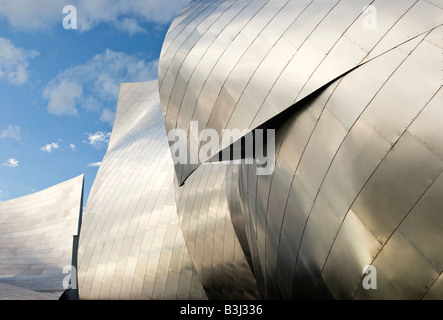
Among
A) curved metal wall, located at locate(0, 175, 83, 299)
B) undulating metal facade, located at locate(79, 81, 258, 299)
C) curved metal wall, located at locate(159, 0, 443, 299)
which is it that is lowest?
curved metal wall, located at locate(159, 0, 443, 299)

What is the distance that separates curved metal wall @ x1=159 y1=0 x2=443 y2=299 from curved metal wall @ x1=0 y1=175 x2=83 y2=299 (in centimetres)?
2206

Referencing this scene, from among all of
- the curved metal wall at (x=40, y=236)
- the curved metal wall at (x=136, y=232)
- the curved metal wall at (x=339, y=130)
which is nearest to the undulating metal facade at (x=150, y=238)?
the curved metal wall at (x=136, y=232)

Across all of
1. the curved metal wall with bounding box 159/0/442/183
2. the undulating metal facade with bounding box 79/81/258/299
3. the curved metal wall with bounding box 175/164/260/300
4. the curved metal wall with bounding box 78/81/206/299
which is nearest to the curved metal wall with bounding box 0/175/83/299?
the curved metal wall with bounding box 78/81/206/299

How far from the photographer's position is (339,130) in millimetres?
5875

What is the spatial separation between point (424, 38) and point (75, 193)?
32.1 meters

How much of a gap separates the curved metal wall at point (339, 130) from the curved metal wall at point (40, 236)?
22.1m

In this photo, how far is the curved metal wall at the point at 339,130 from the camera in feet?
16.6

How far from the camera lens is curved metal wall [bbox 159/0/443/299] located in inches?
200

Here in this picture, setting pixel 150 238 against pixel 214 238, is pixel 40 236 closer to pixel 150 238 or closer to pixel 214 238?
pixel 150 238

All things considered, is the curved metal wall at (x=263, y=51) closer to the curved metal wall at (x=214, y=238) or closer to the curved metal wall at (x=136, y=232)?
the curved metal wall at (x=214, y=238)

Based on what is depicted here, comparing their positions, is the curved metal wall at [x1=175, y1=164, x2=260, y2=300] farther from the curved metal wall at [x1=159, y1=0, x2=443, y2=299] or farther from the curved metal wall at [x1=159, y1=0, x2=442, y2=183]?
the curved metal wall at [x1=159, y1=0, x2=442, y2=183]

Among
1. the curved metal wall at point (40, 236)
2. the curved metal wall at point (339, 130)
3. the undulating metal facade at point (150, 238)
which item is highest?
the curved metal wall at point (40, 236)

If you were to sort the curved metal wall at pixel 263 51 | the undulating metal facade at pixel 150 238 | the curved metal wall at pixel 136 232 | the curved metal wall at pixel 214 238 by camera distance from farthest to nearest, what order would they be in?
the curved metal wall at pixel 136 232, the undulating metal facade at pixel 150 238, the curved metal wall at pixel 214 238, the curved metal wall at pixel 263 51
